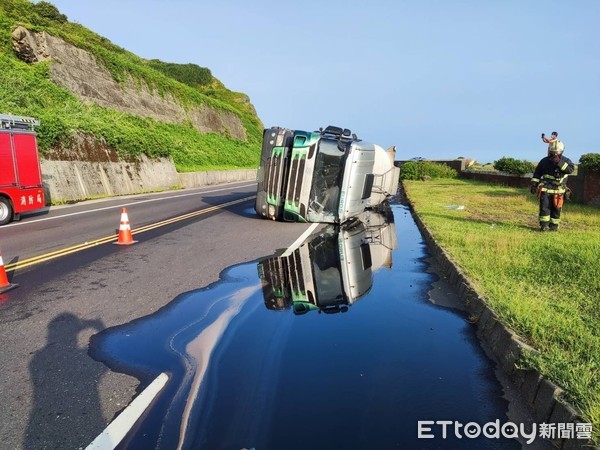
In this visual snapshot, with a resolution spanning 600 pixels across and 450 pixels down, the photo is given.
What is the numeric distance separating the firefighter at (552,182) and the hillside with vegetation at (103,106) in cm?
1881

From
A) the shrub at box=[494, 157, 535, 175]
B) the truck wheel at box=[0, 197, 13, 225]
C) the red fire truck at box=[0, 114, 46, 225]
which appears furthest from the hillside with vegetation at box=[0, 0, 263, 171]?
the shrub at box=[494, 157, 535, 175]

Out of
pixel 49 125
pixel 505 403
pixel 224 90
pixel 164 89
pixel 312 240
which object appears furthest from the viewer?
pixel 224 90

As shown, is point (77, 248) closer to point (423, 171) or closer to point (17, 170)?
point (17, 170)

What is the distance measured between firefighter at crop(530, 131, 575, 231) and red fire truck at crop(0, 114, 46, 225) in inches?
552

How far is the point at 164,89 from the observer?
4556cm

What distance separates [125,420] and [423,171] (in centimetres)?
3884

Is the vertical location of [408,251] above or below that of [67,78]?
below

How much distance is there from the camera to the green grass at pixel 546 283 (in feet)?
11.9

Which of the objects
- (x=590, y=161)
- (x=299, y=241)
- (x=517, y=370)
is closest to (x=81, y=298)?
(x=517, y=370)

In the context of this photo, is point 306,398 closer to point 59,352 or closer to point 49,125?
point 59,352

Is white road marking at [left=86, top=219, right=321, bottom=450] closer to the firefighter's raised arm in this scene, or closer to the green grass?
the green grass

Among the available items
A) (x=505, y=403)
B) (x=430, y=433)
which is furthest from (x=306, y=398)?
(x=505, y=403)

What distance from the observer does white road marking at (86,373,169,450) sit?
117 inches

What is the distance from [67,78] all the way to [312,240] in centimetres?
2851
